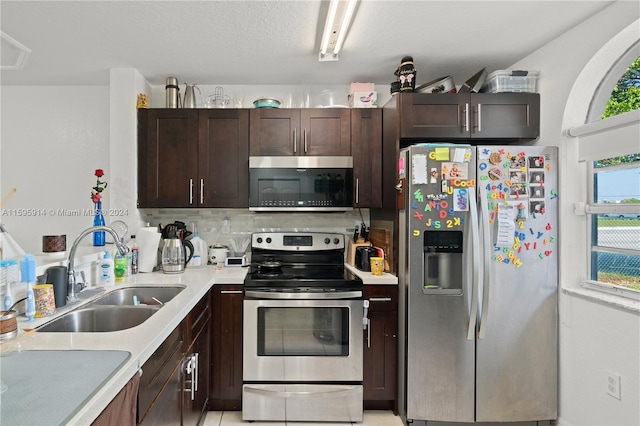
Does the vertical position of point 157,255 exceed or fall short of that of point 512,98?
it falls short

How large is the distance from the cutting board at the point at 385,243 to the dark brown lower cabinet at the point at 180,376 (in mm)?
1255

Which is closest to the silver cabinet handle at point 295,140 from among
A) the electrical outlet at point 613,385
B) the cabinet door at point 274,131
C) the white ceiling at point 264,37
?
the cabinet door at point 274,131

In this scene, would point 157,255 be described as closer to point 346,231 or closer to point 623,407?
point 346,231

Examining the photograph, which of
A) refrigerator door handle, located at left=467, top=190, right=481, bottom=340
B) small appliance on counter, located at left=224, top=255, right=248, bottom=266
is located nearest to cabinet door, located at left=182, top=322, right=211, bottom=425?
small appliance on counter, located at left=224, top=255, right=248, bottom=266

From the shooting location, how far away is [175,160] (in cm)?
254

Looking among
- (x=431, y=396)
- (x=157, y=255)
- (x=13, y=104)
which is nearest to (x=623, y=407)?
(x=431, y=396)

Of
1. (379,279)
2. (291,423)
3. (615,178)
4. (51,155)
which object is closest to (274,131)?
(379,279)

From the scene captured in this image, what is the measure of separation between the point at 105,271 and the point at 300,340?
1267 mm

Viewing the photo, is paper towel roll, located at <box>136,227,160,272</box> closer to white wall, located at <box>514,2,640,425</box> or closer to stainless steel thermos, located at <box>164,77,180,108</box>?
stainless steel thermos, located at <box>164,77,180,108</box>

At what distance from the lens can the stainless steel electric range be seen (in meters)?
2.12

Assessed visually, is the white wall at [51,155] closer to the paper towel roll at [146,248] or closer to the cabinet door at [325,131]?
the paper towel roll at [146,248]

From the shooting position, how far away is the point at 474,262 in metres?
1.89

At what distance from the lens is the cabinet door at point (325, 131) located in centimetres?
254

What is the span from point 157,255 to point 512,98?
2.86 m
